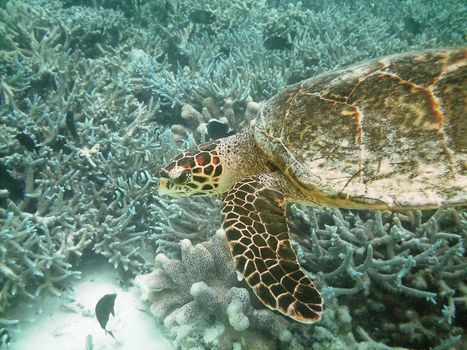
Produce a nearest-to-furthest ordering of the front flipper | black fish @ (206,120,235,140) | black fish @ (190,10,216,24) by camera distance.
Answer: the front flipper, black fish @ (206,120,235,140), black fish @ (190,10,216,24)

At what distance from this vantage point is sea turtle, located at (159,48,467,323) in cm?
184

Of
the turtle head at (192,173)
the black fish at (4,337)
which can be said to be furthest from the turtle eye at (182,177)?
the black fish at (4,337)

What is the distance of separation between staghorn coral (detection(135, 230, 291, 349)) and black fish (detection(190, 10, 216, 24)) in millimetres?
5271

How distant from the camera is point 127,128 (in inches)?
167

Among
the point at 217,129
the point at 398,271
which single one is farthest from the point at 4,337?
the point at 398,271

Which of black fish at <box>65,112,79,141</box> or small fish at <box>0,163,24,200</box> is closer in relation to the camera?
small fish at <box>0,163,24,200</box>

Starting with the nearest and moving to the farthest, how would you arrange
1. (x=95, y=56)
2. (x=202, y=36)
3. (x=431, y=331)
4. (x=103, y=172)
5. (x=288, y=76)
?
(x=431, y=331), (x=103, y=172), (x=288, y=76), (x=95, y=56), (x=202, y=36)

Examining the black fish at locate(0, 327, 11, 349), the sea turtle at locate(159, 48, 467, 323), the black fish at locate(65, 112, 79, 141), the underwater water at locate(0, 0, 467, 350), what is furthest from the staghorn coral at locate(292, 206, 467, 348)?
the black fish at locate(65, 112, 79, 141)

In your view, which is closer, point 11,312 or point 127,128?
point 11,312

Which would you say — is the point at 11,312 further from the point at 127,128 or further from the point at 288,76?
the point at 288,76

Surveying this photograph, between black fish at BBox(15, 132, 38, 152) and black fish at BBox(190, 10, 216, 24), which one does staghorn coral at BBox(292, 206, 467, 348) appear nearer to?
black fish at BBox(15, 132, 38, 152)

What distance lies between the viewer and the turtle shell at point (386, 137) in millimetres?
1881

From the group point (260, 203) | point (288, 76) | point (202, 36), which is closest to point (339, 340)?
point (260, 203)

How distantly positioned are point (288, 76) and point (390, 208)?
12.1ft
